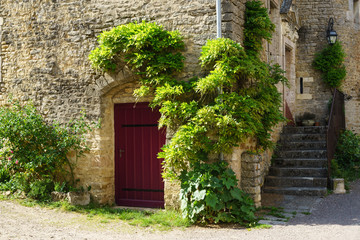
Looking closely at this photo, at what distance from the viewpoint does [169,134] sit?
660 centimetres

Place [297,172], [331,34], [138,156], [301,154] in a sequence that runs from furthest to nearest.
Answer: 1. [331,34]
2. [301,154]
3. [297,172]
4. [138,156]

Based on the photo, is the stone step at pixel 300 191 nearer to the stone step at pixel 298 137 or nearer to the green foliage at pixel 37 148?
the stone step at pixel 298 137

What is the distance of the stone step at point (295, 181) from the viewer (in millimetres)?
7547

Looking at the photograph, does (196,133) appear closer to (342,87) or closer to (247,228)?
(247,228)

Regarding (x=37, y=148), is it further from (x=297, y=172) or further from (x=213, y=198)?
(x=297, y=172)

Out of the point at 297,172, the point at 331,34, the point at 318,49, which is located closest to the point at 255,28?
the point at 297,172

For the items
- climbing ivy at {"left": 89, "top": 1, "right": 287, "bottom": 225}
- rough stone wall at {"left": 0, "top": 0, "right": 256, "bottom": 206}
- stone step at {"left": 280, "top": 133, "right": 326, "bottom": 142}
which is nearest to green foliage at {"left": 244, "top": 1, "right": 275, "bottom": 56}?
climbing ivy at {"left": 89, "top": 1, "right": 287, "bottom": 225}

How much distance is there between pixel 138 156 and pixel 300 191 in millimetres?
3001

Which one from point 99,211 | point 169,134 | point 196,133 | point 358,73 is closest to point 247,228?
point 196,133

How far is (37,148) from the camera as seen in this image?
7602mm

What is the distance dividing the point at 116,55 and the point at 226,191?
293cm

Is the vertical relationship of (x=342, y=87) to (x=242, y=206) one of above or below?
above

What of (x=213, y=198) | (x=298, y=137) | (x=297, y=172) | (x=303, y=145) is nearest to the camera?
(x=213, y=198)

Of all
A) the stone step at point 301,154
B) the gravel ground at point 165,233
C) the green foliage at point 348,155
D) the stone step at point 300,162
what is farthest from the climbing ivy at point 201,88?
the green foliage at point 348,155
